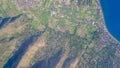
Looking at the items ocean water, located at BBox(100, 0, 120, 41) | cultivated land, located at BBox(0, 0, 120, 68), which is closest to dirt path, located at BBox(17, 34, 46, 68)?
cultivated land, located at BBox(0, 0, 120, 68)

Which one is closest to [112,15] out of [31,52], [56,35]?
[56,35]

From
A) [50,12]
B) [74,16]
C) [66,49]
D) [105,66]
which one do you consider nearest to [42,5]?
[50,12]

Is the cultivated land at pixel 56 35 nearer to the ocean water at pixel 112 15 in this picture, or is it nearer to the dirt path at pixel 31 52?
the dirt path at pixel 31 52

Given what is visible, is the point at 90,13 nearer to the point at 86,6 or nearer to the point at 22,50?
the point at 86,6

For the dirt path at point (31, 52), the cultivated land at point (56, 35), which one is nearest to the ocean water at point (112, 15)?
the cultivated land at point (56, 35)

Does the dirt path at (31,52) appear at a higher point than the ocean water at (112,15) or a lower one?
lower

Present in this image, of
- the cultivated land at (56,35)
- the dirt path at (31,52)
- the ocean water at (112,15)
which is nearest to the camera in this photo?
the dirt path at (31,52)
